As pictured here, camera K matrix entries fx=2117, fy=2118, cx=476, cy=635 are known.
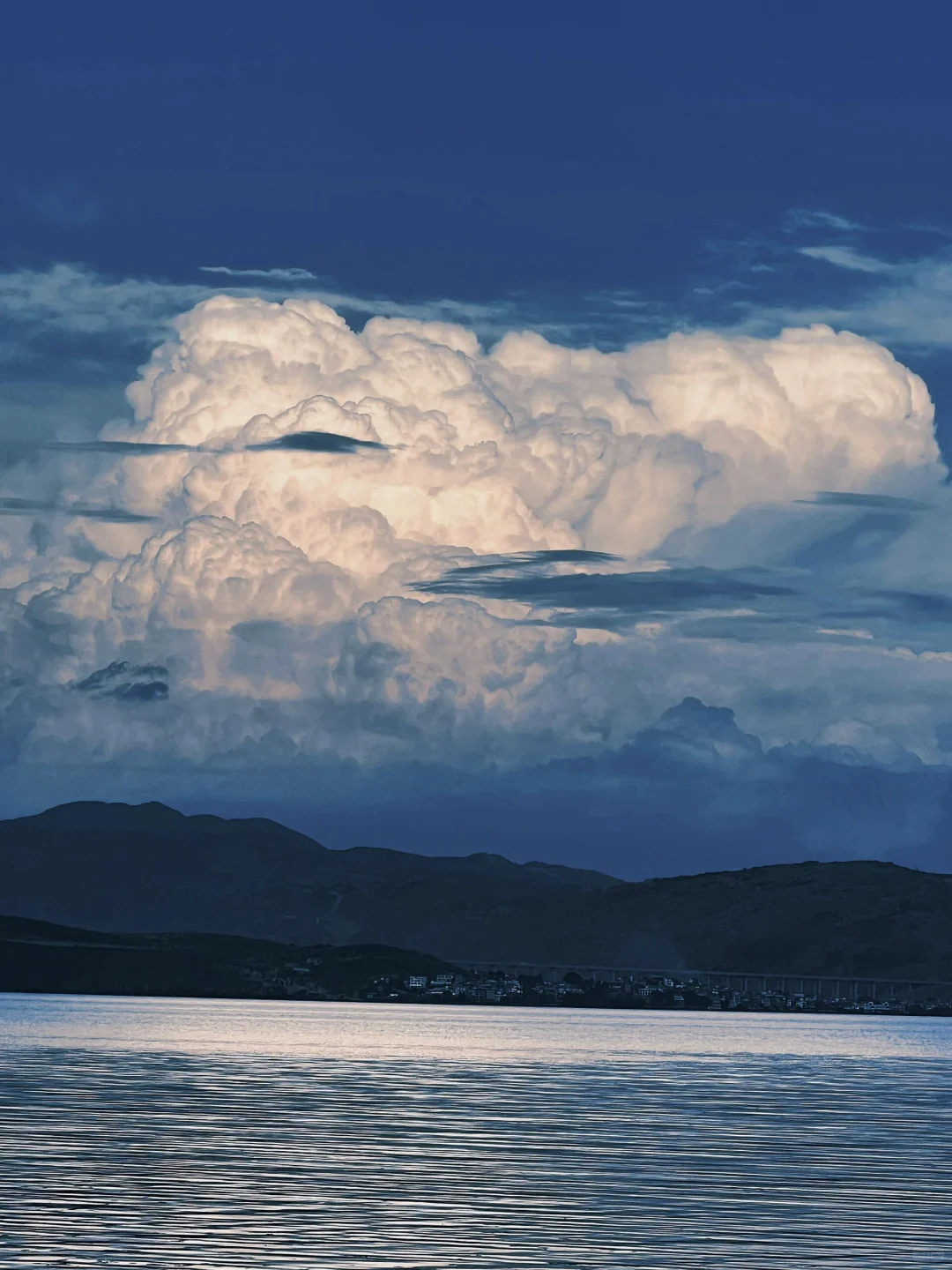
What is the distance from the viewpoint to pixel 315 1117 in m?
102

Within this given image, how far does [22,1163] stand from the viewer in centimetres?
7200

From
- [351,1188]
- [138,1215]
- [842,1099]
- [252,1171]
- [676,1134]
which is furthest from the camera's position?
[842,1099]

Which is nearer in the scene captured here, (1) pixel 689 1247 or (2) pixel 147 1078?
(1) pixel 689 1247

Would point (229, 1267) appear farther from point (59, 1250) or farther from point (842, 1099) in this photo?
point (842, 1099)

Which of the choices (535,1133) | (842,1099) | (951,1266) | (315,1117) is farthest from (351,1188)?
(842,1099)

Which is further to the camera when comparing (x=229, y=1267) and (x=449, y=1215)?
(x=449, y=1215)

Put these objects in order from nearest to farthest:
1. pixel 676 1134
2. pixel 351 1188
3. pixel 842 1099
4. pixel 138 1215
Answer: pixel 138 1215, pixel 351 1188, pixel 676 1134, pixel 842 1099

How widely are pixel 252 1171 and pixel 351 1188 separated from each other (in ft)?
19.2

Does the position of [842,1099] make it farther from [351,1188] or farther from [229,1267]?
[229,1267]

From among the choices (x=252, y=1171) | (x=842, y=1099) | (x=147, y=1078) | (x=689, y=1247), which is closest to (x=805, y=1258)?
(x=689, y=1247)

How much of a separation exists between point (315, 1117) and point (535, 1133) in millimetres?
12922

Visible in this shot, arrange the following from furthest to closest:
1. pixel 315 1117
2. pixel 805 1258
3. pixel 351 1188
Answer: pixel 315 1117 < pixel 351 1188 < pixel 805 1258

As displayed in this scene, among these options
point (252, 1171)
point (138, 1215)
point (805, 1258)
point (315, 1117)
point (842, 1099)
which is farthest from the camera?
point (842, 1099)

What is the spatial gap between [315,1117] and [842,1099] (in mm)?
41961
